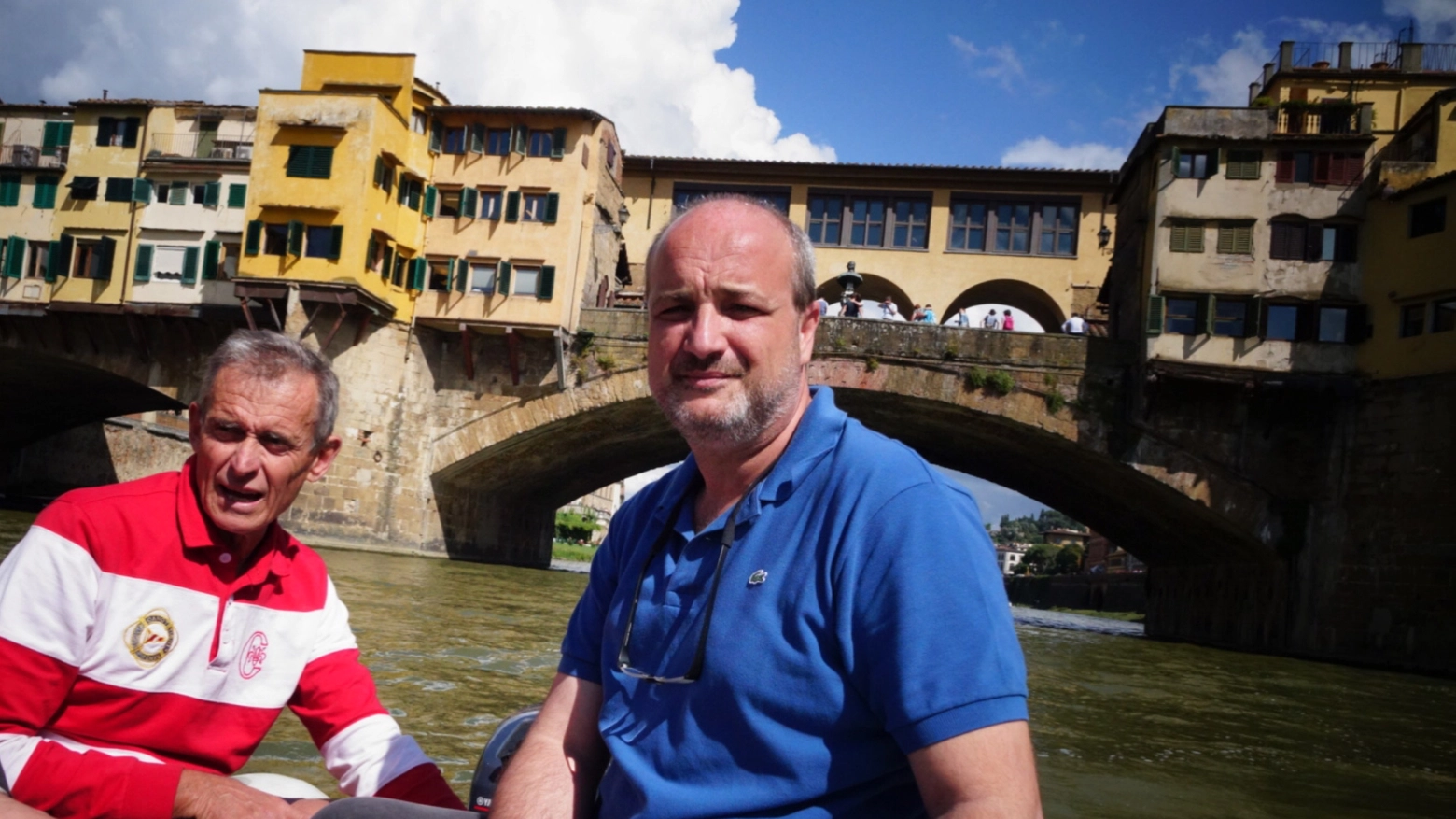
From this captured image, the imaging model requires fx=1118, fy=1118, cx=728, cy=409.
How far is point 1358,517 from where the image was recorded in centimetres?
1962

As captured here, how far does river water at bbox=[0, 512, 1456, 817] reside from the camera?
5.31 metres

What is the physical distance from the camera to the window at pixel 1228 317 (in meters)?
21.4

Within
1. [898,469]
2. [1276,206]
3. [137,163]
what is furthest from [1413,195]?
[137,163]

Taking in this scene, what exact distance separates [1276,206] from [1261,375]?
11.2 feet


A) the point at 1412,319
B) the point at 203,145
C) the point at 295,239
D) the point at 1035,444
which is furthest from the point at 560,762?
the point at 203,145

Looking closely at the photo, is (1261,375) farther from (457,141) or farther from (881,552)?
(881,552)

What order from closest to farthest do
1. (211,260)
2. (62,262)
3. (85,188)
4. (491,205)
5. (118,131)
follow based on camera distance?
(491,205) < (211,260) < (62,262) < (85,188) < (118,131)

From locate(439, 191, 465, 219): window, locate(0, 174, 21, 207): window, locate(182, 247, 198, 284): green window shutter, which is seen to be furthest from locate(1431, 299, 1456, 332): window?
locate(0, 174, 21, 207): window

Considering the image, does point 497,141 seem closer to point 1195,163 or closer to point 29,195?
point 29,195

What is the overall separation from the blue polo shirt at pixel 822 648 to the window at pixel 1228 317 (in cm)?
2171

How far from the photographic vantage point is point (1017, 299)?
32.0 metres

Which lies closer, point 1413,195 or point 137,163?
point 1413,195

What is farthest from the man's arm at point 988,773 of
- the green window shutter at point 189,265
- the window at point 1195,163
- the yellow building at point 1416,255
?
the green window shutter at point 189,265

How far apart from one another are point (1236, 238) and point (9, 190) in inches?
1139
